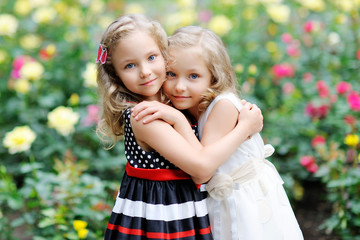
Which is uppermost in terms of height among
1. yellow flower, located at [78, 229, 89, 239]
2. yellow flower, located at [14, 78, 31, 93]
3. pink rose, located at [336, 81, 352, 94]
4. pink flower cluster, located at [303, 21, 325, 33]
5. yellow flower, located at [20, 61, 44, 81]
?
pink flower cluster, located at [303, 21, 325, 33]

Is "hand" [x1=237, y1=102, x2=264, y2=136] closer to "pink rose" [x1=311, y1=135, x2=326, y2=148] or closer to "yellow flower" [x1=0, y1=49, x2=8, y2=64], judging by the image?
"pink rose" [x1=311, y1=135, x2=326, y2=148]

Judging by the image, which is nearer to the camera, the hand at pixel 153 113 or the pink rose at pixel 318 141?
the hand at pixel 153 113

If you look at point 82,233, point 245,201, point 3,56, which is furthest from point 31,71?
point 245,201

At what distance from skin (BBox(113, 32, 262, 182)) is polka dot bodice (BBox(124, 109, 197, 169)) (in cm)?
3

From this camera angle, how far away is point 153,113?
5.24 ft

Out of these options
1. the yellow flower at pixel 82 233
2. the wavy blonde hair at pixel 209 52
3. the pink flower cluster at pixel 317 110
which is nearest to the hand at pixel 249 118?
the wavy blonde hair at pixel 209 52

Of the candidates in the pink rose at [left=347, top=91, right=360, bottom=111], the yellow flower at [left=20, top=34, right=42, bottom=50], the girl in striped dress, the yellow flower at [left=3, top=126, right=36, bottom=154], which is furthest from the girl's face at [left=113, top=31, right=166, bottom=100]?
the yellow flower at [left=20, top=34, right=42, bottom=50]

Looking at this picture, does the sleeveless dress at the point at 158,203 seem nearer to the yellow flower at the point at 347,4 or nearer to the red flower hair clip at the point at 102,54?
the red flower hair clip at the point at 102,54

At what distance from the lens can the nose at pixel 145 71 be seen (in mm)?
1616

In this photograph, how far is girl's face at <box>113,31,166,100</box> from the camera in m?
1.62

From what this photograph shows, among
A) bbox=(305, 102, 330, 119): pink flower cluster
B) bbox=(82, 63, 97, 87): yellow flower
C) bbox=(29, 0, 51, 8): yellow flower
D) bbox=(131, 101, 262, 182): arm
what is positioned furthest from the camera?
bbox=(29, 0, 51, 8): yellow flower

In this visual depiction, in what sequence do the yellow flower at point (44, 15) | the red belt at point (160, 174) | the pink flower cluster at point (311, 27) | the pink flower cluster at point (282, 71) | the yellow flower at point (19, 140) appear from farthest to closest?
the yellow flower at point (44, 15), the pink flower cluster at point (311, 27), the pink flower cluster at point (282, 71), the yellow flower at point (19, 140), the red belt at point (160, 174)

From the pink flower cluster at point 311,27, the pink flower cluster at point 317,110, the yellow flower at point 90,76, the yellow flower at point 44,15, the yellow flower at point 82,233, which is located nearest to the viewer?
the yellow flower at point 82,233

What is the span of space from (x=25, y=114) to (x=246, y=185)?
2.16 metres
